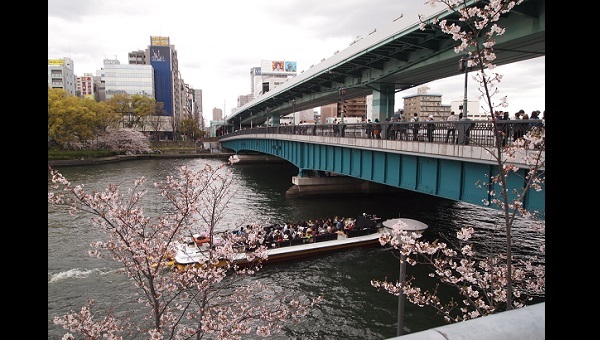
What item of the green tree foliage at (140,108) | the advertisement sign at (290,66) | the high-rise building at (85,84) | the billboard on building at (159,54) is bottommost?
the green tree foliage at (140,108)

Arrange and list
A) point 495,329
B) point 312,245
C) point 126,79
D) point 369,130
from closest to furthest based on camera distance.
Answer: point 495,329
point 312,245
point 369,130
point 126,79

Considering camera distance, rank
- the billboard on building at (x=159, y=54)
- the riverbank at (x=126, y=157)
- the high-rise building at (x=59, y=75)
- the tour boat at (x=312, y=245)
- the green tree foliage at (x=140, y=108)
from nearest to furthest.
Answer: the tour boat at (x=312, y=245), the riverbank at (x=126, y=157), the green tree foliage at (x=140, y=108), the high-rise building at (x=59, y=75), the billboard on building at (x=159, y=54)

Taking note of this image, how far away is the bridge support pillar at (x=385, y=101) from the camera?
29.9 metres

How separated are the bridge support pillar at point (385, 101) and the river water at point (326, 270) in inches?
280

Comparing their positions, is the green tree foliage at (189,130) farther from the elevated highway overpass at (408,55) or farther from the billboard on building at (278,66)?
the billboard on building at (278,66)

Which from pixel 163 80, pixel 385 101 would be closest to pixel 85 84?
pixel 163 80

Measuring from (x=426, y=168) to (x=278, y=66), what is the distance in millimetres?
178167

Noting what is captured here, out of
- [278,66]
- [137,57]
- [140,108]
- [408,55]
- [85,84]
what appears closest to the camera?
[408,55]

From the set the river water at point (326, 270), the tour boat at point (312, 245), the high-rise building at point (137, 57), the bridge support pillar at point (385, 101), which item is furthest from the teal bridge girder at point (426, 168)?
the high-rise building at point (137, 57)

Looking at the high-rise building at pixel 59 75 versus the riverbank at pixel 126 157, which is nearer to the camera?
the riverbank at pixel 126 157

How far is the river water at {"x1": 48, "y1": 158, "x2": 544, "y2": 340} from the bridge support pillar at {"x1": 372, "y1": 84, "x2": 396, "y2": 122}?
23.3 feet

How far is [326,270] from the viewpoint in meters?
16.7

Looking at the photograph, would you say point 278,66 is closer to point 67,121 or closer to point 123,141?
point 123,141
